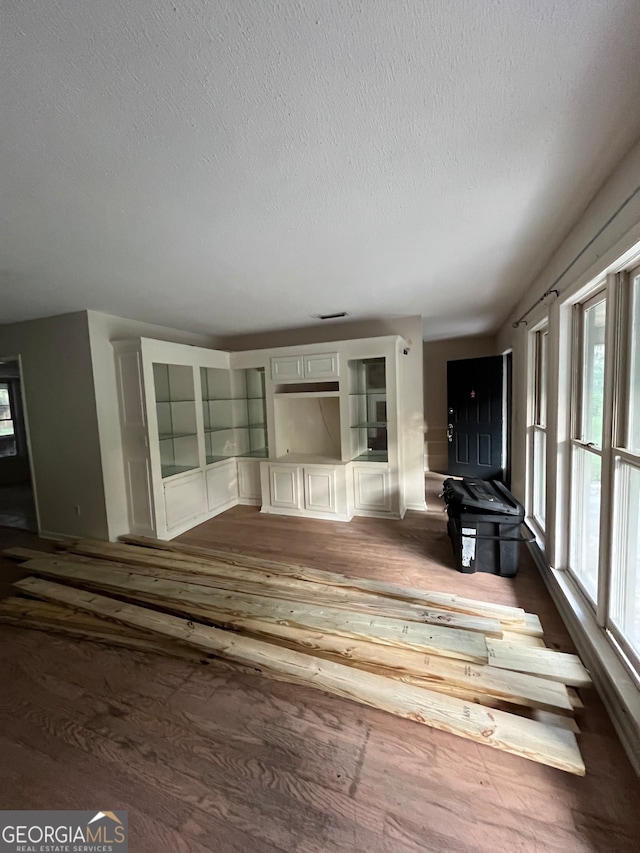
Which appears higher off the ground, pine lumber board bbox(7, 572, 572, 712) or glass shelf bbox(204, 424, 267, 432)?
glass shelf bbox(204, 424, 267, 432)

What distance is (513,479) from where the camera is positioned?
4246 mm

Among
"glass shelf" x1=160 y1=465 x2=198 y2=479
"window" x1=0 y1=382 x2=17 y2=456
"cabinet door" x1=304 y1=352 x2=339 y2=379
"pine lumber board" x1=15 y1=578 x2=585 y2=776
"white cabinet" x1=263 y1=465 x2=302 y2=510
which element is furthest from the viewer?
"window" x1=0 y1=382 x2=17 y2=456

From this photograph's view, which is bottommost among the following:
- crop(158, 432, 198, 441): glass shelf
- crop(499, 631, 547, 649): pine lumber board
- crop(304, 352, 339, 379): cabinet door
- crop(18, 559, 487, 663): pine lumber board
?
crop(499, 631, 547, 649): pine lumber board

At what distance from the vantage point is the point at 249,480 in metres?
4.78

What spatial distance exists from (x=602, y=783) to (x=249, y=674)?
5.18 ft

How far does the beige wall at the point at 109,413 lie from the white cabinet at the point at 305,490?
1670 millimetres

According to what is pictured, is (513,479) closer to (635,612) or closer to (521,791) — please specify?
(635,612)

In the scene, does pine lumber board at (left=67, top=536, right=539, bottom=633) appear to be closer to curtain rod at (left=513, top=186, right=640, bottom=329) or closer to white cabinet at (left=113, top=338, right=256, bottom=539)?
white cabinet at (left=113, top=338, right=256, bottom=539)

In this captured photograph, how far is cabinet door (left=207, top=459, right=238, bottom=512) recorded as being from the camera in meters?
4.30

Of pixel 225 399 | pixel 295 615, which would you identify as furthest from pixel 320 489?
pixel 295 615

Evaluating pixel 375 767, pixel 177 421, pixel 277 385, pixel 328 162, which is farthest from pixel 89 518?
pixel 328 162

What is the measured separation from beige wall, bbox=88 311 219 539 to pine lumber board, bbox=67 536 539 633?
0.31 meters

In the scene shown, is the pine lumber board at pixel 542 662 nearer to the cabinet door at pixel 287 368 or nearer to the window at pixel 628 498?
the window at pixel 628 498

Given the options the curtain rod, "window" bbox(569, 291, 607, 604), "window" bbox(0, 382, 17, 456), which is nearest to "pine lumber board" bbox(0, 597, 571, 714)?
"window" bbox(569, 291, 607, 604)
